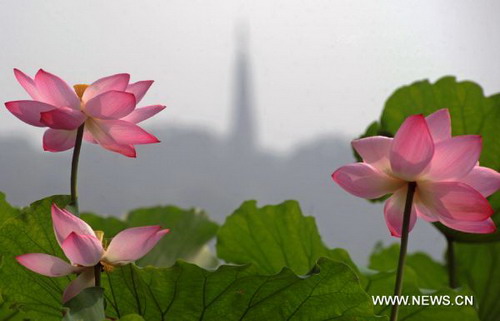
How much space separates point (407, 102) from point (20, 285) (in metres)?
0.61

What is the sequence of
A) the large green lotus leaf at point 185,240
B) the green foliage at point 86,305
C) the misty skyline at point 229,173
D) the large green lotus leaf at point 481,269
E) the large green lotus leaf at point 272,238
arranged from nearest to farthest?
the green foliage at point 86,305 → the large green lotus leaf at point 272,238 → the large green lotus leaf at point 185,240 → the large green lotus leaf at point 481,269 → the misty skyline at point 229,173

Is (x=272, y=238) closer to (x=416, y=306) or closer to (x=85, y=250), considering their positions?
(x=416, y=306)

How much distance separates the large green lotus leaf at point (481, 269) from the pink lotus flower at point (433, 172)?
2.18ft

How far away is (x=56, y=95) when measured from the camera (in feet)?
1.38

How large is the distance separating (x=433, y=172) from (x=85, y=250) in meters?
0.20

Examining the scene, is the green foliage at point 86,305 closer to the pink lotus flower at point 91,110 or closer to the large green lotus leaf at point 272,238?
the pink lotus flower at point 91,110

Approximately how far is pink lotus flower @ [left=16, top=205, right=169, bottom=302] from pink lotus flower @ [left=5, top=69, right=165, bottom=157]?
0.08 metres

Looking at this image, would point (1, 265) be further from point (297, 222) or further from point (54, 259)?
point (297, 222)

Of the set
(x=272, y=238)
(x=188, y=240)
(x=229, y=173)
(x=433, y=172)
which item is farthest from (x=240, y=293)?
(x=229, y=173)

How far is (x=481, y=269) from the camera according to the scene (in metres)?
1.02

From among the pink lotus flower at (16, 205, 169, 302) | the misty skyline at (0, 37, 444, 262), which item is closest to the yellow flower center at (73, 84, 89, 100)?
the pink lotus flower at (16, 205, 169, 302)

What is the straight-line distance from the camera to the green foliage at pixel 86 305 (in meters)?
0.34

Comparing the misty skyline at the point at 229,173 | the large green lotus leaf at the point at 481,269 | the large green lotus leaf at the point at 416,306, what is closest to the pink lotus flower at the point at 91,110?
the large green lotus leaf at the point at 416,306

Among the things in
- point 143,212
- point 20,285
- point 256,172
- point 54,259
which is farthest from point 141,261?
point 256,172
